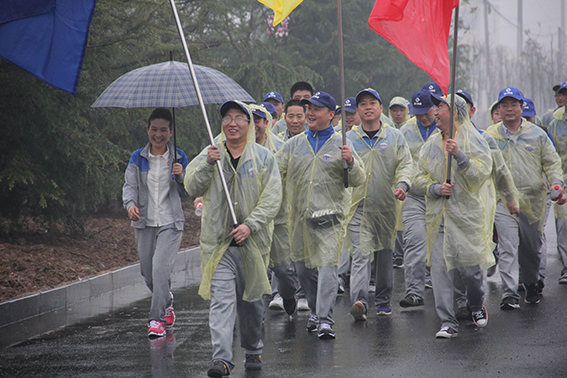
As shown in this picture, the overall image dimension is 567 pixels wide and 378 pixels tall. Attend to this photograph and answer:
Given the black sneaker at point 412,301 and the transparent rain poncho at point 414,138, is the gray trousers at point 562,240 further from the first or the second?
the black sneaker at point 412,301

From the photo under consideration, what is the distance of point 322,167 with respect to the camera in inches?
275

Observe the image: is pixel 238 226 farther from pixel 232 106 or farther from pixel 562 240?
pixel 562 240

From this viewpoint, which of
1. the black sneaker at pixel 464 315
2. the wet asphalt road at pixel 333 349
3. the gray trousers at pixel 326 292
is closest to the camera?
the wet asphalt road at pixel 333 349

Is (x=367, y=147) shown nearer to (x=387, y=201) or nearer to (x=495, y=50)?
(x=387, y=201)

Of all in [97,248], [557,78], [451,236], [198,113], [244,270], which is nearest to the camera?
[244,270]

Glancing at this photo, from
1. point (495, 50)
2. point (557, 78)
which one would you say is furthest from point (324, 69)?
point (495, 50)

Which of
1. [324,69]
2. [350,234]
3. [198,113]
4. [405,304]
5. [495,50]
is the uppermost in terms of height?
[495,50]

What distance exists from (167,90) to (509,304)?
4220 mm

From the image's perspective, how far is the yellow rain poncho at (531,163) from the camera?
842 centimetres

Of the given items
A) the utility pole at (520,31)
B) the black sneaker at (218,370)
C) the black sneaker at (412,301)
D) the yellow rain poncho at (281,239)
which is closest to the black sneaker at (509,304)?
the black sneaker at (412,301)

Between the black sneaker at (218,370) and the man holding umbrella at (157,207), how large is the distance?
1775 millimetres

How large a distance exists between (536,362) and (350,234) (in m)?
2.60

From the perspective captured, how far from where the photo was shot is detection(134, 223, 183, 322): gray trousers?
277 inches

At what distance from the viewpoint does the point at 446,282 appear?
6906 millimetres
